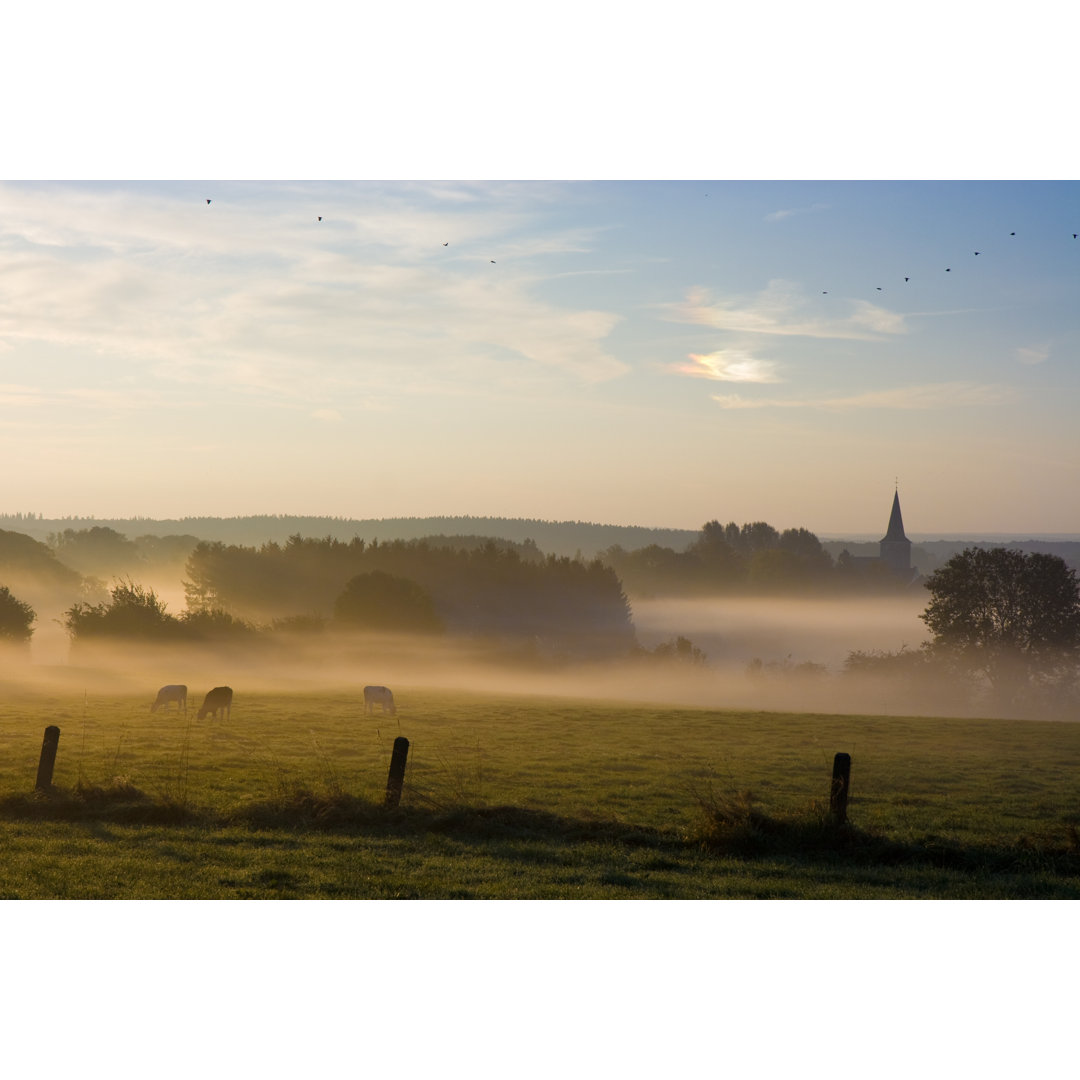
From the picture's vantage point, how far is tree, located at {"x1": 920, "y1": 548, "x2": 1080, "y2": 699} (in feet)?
145

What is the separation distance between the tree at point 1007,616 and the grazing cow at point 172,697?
33.8 m

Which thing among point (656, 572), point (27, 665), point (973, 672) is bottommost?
point (27, 665)

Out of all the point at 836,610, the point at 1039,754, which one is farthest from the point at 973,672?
the point at 1039,754

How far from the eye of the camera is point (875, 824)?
13.5 m

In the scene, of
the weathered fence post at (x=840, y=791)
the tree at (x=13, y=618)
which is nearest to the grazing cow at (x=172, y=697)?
the tree at (x=13, y=618)

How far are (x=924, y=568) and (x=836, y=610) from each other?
8195 millimetres

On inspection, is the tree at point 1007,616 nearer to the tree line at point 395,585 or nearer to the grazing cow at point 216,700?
the tree line at point 395,585

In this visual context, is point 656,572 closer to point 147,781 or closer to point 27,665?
point 147,781

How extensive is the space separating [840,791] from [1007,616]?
39.1m

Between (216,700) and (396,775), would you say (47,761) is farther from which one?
(216,700)

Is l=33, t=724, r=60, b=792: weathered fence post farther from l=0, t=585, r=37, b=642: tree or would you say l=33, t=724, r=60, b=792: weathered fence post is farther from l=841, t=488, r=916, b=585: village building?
l=0, t=585, r=37, b=642: tree

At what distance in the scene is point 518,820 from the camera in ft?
40.7

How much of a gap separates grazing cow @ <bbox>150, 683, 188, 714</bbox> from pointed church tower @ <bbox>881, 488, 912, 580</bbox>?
21.0 m

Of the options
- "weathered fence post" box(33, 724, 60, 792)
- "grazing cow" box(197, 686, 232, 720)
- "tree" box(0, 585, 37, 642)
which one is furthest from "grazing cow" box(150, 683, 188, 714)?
"tree" box(0, 585, 37, 642)
